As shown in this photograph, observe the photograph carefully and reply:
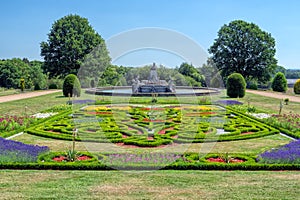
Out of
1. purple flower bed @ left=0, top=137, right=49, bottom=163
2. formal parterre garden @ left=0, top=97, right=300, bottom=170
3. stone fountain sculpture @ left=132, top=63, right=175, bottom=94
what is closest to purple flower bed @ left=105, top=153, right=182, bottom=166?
formal parterre garden @ left=0, top=97, right=300, bottom=170

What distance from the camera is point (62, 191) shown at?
18.0 feet

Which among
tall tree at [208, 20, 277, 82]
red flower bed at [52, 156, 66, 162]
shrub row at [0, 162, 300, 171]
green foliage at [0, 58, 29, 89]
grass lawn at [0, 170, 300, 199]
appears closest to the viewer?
grass lawn at [0, 170, 300, 199]

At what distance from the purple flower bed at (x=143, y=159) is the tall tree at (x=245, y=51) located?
3458 cm

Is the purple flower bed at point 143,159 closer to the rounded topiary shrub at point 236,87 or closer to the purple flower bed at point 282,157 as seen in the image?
the purple flower bed at point 282,157

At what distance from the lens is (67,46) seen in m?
38.6

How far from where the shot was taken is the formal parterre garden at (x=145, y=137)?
7.10 m

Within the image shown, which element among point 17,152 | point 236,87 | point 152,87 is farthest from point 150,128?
point 236,87

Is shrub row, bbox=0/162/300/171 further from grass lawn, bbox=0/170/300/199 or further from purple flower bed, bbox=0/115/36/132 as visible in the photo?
purple flower bed, bbox=0/115/36/132

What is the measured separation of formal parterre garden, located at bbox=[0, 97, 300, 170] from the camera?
23.3ft

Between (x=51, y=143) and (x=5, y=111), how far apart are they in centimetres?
820

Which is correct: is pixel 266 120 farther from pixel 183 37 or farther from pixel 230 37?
pixel 230 37

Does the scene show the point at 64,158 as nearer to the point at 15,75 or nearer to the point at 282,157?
the point at 282,157

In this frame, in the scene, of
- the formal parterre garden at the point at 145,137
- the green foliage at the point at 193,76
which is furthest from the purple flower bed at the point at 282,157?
the green foliage at the point at 193,76

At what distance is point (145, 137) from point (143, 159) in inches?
110
